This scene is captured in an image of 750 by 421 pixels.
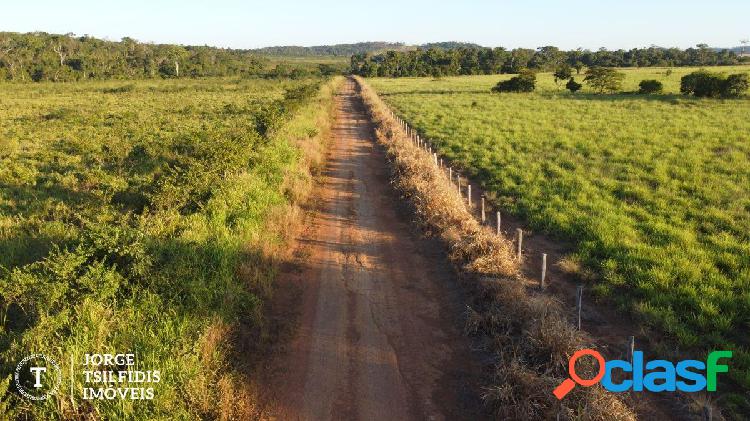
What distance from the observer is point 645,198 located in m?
13.5

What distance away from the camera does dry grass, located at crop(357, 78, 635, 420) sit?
5297 millimetres

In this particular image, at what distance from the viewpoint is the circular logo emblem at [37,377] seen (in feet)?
15.7

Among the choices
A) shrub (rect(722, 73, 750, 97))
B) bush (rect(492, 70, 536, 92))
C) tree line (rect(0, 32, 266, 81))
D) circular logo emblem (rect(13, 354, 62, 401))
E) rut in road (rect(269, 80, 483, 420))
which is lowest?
rut in road (rect(269, 80, 483, 420))

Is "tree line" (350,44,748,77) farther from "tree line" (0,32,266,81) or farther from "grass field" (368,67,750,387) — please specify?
"grass field" (368,67,750,387)

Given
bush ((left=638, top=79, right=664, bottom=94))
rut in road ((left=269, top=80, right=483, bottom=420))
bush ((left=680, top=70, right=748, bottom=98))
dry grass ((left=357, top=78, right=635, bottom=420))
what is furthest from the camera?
bush ((left=638, top=79, right=664, bottom=94))

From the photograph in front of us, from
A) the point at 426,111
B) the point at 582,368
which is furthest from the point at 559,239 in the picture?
the point at 426,111

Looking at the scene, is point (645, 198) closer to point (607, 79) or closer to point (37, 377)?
point (37, 377)

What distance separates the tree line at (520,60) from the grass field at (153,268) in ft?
317

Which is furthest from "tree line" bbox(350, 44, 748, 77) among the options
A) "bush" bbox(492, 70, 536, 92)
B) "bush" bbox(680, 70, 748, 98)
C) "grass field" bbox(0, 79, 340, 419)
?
"grass field" bbox(0, 79, 340, 419)

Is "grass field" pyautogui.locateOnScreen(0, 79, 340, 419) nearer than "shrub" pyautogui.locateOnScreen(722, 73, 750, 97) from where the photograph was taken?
Yes

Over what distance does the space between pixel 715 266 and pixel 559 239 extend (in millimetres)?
3101

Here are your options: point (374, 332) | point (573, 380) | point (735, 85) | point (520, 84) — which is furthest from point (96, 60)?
point (573, 380)

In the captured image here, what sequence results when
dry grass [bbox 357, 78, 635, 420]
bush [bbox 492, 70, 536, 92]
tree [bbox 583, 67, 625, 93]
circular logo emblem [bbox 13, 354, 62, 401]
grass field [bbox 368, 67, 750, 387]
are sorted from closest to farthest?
circular logo emblem [bbox 13, 354, 62, 401]
dry grass [bbox 357, 78, 635, 420]
grass field [bbox 368, 67, 750, 387]
tree [bbox 583, 67, 625, 93]
bush [bbox 492, 70, 536, 92]

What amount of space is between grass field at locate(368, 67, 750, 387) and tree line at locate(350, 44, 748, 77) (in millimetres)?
A: 80487
